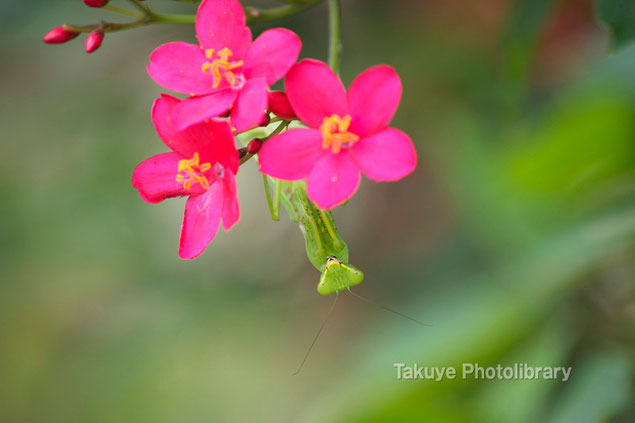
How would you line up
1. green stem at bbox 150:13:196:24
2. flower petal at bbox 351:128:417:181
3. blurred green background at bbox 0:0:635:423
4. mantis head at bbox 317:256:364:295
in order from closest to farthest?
flower petal at bbox 351:128:417:181, mantis head at bbox 317:256:364:295, green stem at bbox 150:13:196:24, blurred green background at bbox 0:0:635:423

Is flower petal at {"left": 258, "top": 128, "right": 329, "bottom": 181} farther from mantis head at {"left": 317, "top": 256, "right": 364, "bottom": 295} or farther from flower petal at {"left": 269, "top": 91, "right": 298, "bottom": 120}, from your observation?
mantis head at {"left": 317, "top": 256, "right": 364, "bottom": 295}

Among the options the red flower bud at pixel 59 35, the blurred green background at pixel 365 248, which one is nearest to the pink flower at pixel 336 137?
the red flower bud at pixel 59 35

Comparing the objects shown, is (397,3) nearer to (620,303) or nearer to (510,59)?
(510,59)

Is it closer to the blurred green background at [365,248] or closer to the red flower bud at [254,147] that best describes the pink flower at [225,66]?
the red flower bud at [254,147]

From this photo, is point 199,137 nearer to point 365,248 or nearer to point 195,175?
point 195,175

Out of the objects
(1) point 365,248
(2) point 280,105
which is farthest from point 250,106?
(1) point 365,248

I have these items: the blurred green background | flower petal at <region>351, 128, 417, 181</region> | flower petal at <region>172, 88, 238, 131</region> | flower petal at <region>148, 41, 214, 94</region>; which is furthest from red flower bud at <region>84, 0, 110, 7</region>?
the blurred green background
